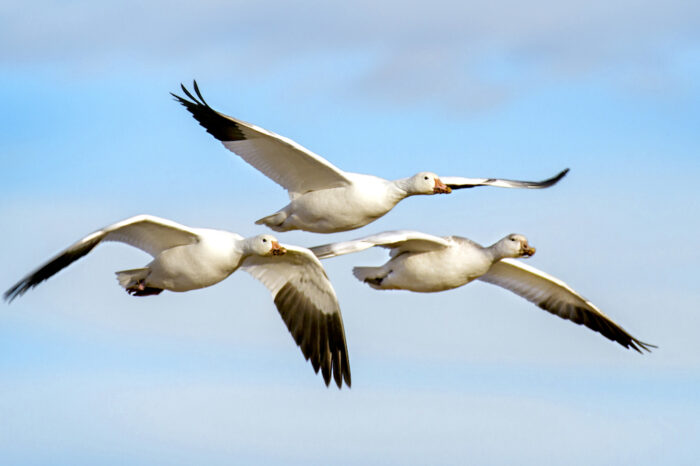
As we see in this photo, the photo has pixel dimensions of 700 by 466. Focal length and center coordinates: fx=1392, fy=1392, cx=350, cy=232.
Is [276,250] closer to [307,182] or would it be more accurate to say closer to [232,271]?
[232,271]

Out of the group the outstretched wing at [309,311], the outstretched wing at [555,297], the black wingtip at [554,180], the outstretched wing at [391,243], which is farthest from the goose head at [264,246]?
the black wingtip at [554,180]

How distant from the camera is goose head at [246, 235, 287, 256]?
15406 mm

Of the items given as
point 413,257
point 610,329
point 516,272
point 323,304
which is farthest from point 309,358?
point 610,329

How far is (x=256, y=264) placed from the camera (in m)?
16.4

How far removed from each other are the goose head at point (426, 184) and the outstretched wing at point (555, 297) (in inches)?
65.1

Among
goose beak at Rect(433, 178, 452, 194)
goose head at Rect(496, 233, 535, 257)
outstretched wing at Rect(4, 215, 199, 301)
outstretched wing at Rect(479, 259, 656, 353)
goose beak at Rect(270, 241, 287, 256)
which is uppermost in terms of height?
outstretched wing at Rect(4, 215, 199, 301)

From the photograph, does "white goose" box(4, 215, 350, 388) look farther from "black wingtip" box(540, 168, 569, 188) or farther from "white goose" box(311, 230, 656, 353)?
"black wingtip" box(540, 168, 569, 188)

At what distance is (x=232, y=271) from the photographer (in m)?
15.6

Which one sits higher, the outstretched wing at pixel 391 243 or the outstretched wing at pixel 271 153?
the outstretched wing at pixel 271 153

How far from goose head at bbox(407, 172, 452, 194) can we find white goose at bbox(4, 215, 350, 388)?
1.55 meters

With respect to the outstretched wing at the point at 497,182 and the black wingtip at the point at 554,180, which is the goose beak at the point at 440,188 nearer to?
the outstretched wing at the point at 497,182

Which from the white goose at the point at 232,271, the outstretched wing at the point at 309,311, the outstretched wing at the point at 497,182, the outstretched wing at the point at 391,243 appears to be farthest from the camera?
the outstretched wing at the point at 497,182

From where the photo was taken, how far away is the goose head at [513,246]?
56.1 ft

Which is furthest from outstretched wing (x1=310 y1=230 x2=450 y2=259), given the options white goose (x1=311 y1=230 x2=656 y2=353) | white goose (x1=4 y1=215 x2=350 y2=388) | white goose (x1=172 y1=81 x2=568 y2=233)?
white goose (x1=172 y1=81 x2=568 y2=233)
